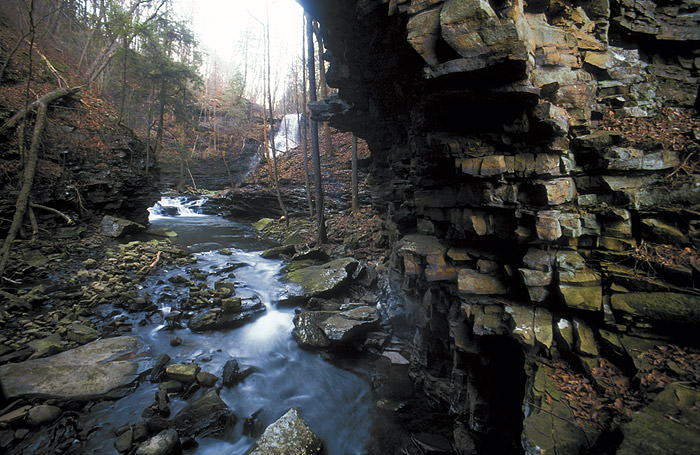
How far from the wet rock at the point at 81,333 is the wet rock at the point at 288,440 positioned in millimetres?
5102

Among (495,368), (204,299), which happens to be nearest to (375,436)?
(495,368)

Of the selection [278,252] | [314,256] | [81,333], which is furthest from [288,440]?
[278,252]

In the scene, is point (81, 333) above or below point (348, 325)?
above

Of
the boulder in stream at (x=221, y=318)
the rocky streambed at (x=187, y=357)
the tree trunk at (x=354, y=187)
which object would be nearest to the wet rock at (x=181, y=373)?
the rocky streambed at (x=187, y=357)

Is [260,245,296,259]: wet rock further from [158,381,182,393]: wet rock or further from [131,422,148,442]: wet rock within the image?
[131,422,148,442]: wet rock

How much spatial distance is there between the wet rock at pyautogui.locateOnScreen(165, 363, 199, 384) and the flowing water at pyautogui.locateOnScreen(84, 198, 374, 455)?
34cm

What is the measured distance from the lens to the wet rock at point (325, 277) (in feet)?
31.5

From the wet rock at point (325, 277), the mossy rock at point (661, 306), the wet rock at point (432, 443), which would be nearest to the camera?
the mossy rock at point (661, 306)

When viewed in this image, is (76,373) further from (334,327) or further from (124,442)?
(334,327)

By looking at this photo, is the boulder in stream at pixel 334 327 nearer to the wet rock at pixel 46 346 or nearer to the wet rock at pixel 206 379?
the wet rock at pixel 206 379

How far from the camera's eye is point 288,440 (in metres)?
4.68

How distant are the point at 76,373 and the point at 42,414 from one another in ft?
3.09

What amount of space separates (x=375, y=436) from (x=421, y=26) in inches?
296

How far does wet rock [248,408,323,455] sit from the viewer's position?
14.8 feet
